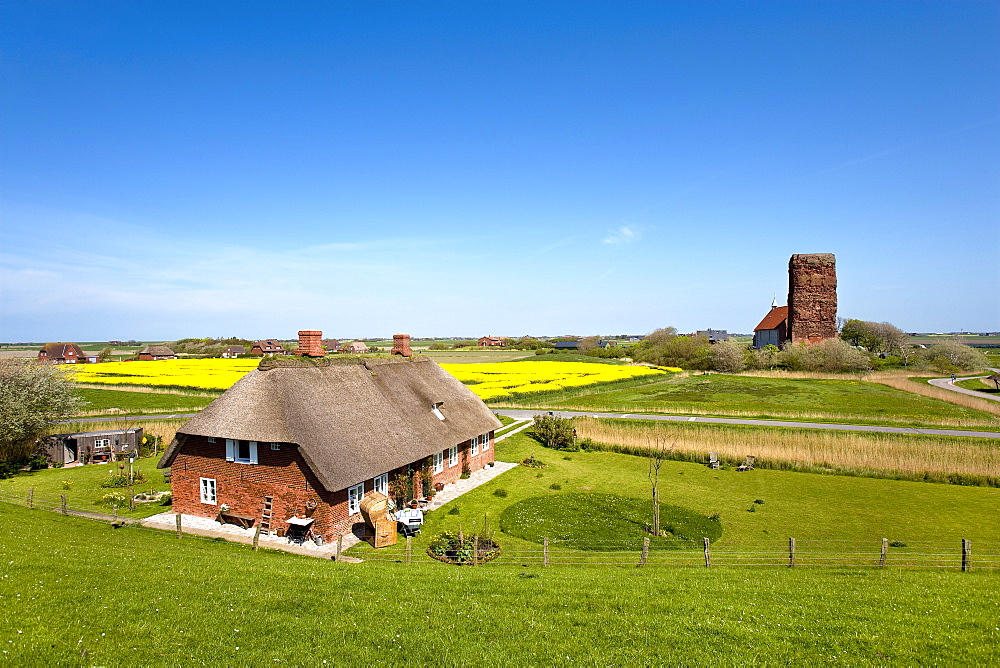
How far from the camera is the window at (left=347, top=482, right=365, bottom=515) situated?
1878cm

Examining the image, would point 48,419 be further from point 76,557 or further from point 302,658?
point 302,658

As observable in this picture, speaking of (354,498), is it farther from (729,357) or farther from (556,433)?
(729,357)

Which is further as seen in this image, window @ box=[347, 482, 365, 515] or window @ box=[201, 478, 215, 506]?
window @ box=[201, 478, 215, 506]

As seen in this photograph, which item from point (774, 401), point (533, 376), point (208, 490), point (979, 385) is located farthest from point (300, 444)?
point (979, 385)

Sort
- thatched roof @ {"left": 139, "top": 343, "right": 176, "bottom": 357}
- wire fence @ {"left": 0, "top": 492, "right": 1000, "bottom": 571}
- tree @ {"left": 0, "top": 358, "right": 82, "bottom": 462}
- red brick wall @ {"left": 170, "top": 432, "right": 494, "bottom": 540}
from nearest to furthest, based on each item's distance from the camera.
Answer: wire fence @ {"left": 0, "top": 492, "right": 1000, "bottom": 571} → red brick wall @ {"left": 170, "top": 432, "right": 494, "bottom": 540} → tree @ {"left": 0, "top": 358, "right": 82, "bottom": 462} → thatched roof @ {"left": 139, "top": 343, "right": 176, "bottom": 357}

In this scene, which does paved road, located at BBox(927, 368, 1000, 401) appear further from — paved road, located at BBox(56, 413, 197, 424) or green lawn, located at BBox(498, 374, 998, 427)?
paved road, located at BBox(56, 413, 197, 424)

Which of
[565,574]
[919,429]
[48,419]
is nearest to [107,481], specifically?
[48,419]

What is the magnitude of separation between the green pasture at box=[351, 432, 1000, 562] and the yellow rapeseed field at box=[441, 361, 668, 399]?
2692 cm

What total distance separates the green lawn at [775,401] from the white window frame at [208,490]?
35684mm

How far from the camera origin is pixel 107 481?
25188mm

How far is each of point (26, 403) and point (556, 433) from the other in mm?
32906

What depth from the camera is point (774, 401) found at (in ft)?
173

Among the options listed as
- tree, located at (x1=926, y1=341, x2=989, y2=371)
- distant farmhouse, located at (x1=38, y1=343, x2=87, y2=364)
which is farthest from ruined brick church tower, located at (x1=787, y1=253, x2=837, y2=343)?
distant farmhouse, located at (x1=38, y1=343, x2=87, y2=364)

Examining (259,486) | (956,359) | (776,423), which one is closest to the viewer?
(259,486)
